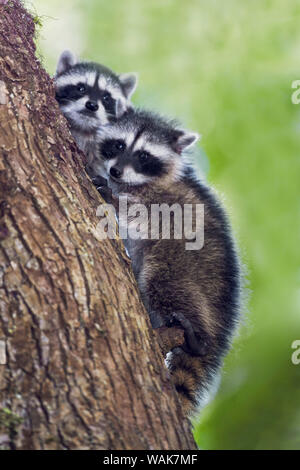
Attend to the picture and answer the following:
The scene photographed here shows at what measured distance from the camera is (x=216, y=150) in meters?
5.03

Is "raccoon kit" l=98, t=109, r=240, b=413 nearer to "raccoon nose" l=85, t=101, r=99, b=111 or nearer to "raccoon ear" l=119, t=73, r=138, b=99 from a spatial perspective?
"raccoon nose" l=85, t=101, r=99, b=111

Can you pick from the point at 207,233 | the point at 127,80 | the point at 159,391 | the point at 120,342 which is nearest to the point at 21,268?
the point at 120,342

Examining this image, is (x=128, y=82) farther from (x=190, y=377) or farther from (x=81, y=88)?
(x=190, y=377)

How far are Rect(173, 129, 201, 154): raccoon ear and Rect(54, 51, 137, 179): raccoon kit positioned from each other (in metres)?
0.55

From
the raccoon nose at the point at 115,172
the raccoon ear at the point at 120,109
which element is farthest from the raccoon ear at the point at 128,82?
the raccoon nose at the point at 115,172

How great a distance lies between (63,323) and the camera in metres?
2.30

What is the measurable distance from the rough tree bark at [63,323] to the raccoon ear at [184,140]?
1.97 metres

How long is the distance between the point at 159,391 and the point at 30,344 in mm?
574

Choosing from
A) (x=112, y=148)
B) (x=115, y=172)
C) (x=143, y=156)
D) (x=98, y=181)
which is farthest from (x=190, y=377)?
(x=112, y=148)

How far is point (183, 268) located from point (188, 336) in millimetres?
515

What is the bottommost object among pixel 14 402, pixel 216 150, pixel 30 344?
pixel 14 402

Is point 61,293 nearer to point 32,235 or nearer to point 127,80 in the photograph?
point 32,235

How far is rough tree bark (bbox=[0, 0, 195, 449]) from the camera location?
2.11 meters

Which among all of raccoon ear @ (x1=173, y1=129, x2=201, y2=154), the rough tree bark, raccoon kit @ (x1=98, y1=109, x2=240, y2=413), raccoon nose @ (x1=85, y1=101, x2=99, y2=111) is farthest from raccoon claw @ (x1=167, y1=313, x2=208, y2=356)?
raccoon nose @ (x1=85, y1=101, x2=99, y2=111)
